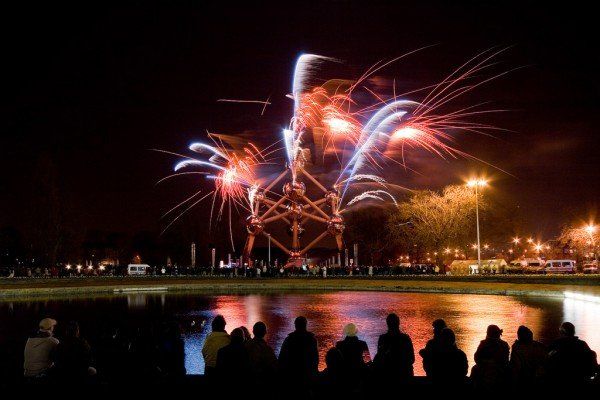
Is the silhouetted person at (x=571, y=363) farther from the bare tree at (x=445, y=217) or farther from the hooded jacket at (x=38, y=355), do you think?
the bare tree at (x=445, y=217)

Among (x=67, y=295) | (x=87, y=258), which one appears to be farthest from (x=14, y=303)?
(x=87, y=258)

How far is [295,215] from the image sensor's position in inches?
3081

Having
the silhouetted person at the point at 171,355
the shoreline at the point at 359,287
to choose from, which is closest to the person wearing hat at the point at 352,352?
the silhouetted person at the point at 171,355

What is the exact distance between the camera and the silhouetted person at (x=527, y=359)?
326 inches

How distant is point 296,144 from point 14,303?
3465cm

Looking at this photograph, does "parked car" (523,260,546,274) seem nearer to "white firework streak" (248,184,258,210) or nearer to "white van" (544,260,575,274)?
"white van" (544,260,575,274)

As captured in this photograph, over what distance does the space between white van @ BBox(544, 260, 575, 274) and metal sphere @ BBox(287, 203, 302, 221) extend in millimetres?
30768

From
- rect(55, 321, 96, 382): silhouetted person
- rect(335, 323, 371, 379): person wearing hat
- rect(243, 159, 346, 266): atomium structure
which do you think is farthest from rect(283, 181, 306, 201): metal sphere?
rect(55, 321, 96, 382): silhouetted person

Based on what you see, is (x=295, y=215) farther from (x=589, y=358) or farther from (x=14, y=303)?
(x=589, y=358)

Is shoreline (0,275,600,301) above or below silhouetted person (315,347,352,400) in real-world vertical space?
below

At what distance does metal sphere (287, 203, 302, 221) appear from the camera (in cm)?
7756

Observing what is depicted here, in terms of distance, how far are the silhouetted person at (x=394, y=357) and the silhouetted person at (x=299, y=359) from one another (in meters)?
0.92

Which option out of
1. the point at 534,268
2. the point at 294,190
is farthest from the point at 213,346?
the point at 534,268

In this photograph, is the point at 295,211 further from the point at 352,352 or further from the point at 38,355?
the point at 352,352
